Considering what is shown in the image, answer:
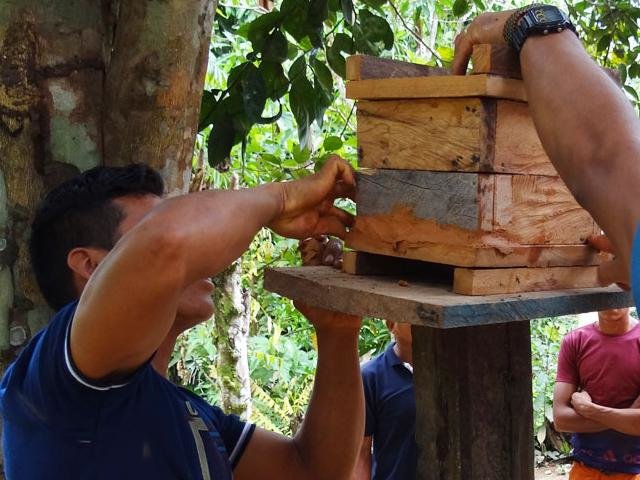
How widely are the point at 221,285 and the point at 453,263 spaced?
138 inches

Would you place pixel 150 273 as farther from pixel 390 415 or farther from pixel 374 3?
pixel 390 415

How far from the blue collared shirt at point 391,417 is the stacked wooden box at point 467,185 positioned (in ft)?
4.89

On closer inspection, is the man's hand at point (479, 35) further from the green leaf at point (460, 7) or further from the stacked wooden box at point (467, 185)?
the green leaf at point (460, 7)

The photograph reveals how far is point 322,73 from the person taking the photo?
2.83 meters

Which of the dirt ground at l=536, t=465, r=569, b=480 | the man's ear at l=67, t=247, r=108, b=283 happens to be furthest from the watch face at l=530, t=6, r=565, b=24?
the dirt ground at l=536, t=465, r=569, b=480

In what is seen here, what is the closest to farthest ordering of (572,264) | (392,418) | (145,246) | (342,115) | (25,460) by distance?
(145,246), (25,460), (572,264), (392,418), (342,115)

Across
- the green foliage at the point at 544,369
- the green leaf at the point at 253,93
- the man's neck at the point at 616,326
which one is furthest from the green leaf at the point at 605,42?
the green foliage at the point at 544,369

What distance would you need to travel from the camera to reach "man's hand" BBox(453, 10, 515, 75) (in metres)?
1.70

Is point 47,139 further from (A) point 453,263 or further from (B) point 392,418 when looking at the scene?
(B) point 392,418

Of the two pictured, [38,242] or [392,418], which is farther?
[392,418]

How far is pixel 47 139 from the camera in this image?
2035 millimetres

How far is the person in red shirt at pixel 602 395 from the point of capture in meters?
4.13

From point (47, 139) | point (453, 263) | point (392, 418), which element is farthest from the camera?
point (392, 418)

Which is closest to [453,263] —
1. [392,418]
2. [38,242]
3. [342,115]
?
[38,242]
